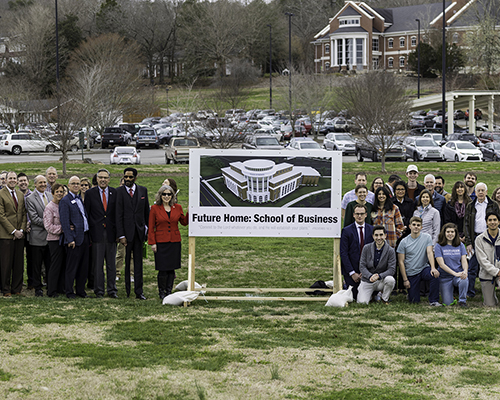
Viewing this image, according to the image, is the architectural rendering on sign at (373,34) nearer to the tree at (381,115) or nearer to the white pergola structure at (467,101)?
the white pergola structure at (467,101)

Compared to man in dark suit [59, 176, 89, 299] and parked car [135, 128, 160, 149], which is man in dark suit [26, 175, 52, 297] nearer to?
man in dark suit [59, 176, 89, 299]

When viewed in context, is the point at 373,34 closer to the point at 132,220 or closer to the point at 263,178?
the point at 263,178

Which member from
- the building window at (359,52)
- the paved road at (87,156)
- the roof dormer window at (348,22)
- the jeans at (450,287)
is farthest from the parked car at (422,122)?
the jeans at (450,287)

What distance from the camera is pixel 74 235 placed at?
377 inches

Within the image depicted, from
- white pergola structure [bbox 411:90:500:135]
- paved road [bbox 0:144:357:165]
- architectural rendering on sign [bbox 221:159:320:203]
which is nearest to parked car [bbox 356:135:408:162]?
paved road [bbox 0:144:357:165]

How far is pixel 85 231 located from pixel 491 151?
3290 cm

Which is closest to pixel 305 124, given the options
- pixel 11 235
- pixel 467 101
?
pixel 467 101

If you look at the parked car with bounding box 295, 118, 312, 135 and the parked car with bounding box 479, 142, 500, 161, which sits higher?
the parked car with bounding box 295, 118, 312, 135

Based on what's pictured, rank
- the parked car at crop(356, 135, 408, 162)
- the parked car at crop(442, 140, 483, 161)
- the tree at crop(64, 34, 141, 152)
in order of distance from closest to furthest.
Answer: the parked car at crop(356, 135, 408, 162)
the parked car at crop(442, 140, 483, 161)
the tree at crop(64, 34, 141, 152)

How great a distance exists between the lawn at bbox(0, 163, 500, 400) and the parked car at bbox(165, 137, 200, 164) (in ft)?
78.1

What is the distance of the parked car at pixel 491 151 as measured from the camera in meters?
37.3

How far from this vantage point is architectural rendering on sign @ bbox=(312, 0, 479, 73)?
315ft

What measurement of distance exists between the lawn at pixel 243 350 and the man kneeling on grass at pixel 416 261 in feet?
0.95

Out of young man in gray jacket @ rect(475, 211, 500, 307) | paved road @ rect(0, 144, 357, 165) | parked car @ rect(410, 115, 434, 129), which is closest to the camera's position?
young man in gray jacket @ rect(475, 211, 500, 307)
